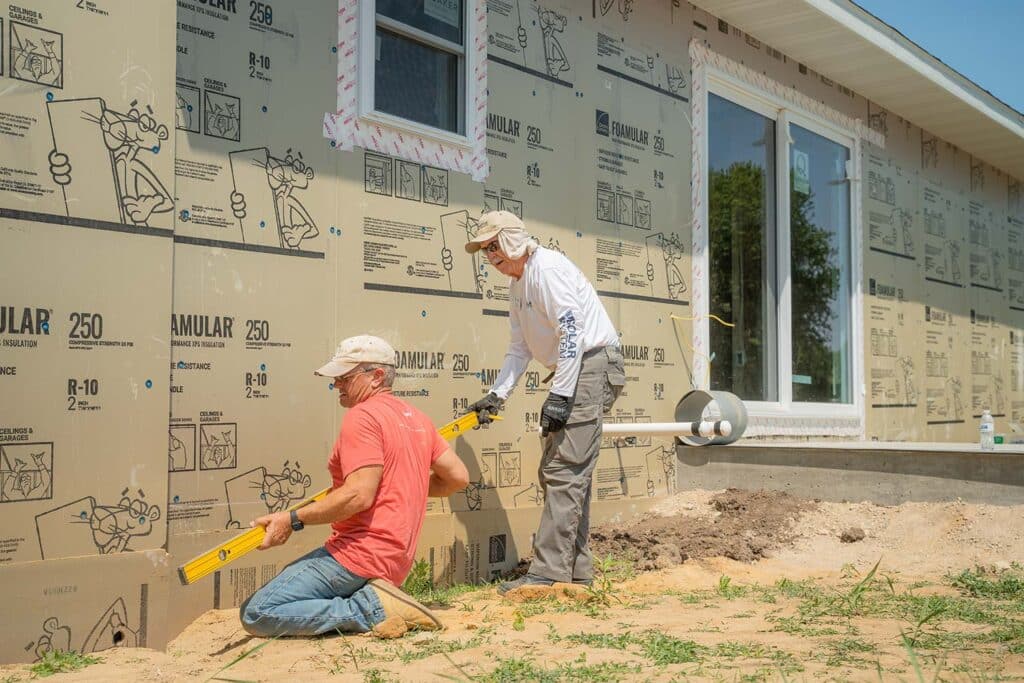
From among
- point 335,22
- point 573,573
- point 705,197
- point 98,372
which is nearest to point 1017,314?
point 705,197

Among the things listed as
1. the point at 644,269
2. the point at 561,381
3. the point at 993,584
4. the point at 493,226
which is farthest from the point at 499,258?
the point at 993,584

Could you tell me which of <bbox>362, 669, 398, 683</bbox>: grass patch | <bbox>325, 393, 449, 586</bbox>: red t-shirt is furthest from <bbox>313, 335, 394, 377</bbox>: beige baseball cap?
<bbox>362, 669, 398, 683</bbox>: grass patch

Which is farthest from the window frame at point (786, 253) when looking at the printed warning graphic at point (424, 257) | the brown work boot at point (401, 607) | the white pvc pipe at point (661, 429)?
the brown work boot at point (401, 607)

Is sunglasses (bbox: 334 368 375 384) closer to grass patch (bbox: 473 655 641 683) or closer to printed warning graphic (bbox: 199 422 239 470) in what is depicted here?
printed warning graphic (bbox: 199 422 239 470)

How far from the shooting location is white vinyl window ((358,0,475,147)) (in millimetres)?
5035

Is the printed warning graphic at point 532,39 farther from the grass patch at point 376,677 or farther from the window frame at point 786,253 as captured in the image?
the grass patch at point 376,677

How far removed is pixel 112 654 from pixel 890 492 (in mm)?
4676

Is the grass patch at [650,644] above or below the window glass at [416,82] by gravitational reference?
below

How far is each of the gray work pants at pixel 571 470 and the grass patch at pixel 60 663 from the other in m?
2.00

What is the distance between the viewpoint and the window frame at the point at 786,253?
7.56m

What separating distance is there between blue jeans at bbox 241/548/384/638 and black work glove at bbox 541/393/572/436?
1.23 m

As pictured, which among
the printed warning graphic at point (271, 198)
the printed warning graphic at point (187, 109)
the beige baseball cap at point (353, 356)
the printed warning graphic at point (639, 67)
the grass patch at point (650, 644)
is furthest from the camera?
the printed warning graphic at point (639, 67)

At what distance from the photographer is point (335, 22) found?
193 inches

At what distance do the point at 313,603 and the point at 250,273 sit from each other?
4.88ft
